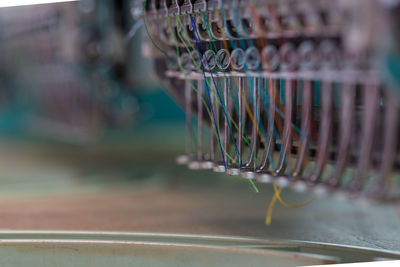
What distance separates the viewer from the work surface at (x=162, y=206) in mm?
1279

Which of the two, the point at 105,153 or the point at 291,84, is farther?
the point at 105,153

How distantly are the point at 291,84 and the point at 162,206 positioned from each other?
842mm

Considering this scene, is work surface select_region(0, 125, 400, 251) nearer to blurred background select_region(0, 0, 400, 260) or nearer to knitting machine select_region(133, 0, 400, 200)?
blurred background select_region(0, 0, 400, 260)

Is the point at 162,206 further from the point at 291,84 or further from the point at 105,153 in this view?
the point at 105,153

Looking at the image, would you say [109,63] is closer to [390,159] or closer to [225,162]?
[225,162]

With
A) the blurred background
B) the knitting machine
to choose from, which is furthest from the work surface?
the knitting machine

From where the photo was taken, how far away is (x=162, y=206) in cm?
166

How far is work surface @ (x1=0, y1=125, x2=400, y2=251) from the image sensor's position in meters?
1.28

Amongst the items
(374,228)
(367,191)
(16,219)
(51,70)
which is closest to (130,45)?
(51,70)

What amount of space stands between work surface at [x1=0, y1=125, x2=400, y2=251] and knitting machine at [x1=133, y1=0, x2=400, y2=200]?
18 cm

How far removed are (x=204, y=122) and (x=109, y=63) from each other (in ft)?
4.03

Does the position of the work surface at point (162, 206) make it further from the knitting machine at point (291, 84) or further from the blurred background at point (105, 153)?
the knitting machine at point (291, 84)

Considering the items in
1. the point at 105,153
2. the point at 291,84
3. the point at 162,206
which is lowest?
the point at 105,153

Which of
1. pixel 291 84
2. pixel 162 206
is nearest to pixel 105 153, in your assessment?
pixel 162 206
